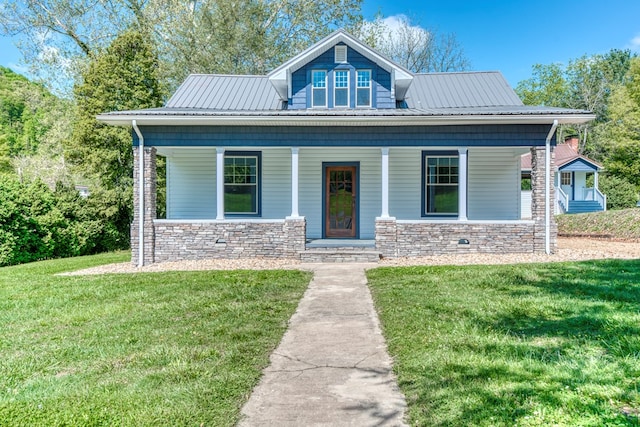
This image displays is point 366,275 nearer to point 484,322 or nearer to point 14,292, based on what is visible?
point 484,322

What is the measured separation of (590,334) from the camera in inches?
167

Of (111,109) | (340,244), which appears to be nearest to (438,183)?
(340,244)

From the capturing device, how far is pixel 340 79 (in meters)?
12.7

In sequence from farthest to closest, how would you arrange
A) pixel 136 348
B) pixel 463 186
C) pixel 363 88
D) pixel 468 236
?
pixel 363 88
pixel 463 186
pixel 468 236
pixel 136 348

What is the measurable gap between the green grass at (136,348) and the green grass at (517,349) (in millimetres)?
1401

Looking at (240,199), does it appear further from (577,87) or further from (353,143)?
(577,87)

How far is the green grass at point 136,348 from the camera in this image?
2.96m

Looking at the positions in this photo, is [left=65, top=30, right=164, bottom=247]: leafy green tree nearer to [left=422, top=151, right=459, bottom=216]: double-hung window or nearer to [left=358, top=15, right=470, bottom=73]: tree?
[left=422, top=151, right=459, bottom=216]: double-hung window

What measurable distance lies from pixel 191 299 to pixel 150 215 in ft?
17.9

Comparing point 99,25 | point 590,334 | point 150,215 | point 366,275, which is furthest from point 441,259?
point 99,25

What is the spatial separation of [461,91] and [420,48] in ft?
55.6

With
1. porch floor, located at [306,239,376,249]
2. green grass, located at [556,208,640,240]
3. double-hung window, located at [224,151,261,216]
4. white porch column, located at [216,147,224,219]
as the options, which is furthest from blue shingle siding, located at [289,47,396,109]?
green grass, located at [556,208,640,240]

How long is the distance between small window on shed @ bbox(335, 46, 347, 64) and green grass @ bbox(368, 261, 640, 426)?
7.73 metres

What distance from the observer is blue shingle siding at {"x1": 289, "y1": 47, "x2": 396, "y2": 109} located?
12594 mm
